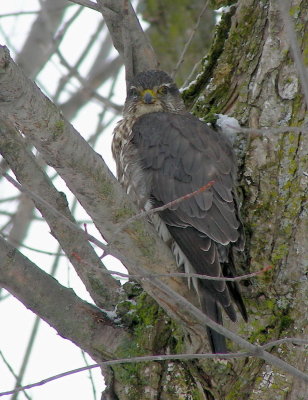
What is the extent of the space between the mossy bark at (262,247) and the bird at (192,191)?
0.12 m

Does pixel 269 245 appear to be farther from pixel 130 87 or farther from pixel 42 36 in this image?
pixel 42 36

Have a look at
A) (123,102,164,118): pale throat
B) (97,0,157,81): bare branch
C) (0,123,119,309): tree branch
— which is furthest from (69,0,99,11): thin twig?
(0,123,119,309): tree branch

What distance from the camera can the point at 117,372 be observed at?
3.38 metres

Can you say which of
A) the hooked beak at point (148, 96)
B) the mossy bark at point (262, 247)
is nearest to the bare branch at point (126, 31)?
the hooked beak at point (148, 96)

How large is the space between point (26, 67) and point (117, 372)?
3384 millimetres

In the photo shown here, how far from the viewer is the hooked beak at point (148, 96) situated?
14.8 ft

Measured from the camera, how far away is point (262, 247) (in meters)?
3.45

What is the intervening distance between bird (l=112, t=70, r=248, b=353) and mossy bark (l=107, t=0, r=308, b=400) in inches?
4.6

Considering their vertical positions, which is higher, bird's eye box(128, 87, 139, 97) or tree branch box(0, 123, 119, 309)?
bird's eye box(128, 87, 139, 97)

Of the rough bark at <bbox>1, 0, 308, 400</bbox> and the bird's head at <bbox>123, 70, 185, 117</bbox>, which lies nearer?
the rough bark at <bbox>1, 0, 308, 400</bbox>

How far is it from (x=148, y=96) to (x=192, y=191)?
1097 mm

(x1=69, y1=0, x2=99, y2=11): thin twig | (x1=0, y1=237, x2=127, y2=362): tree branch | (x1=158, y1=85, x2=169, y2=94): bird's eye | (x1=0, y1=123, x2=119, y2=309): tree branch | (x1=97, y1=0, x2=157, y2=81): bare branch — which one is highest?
(x1=158, y1=85, x2=169, y2=94): bird's eye

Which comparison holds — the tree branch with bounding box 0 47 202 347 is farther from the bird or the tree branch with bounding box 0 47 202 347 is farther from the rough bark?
the bird

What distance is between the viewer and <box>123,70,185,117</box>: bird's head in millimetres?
4504
